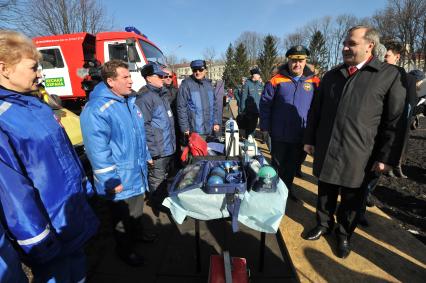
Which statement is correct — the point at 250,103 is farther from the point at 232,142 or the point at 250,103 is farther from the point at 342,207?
the point at 342,207

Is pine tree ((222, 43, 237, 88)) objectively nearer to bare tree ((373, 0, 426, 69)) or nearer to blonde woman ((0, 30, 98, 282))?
bare tree ((373, 0, 426, 69))

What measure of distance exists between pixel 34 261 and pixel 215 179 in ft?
3.83

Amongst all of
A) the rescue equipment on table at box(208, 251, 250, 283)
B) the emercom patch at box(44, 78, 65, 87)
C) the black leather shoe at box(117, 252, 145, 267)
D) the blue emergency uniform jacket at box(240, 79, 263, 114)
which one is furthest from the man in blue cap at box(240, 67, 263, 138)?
the emercom patch at box(44, 78, 65, 87)

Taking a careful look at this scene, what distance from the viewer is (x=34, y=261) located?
1.27 metres

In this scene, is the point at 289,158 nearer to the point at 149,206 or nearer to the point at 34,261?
the point at 149,206

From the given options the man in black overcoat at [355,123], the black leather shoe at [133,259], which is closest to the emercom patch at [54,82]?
the black leather shoe at [133,259]

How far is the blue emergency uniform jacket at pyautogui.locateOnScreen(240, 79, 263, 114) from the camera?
6.65 metres

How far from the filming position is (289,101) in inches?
122

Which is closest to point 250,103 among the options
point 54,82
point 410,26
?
point 54,82

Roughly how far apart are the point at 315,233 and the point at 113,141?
224 centimetres

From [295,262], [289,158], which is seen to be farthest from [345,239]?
[289,158]

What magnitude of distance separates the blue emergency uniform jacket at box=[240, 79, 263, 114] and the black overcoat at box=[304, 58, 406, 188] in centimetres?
412

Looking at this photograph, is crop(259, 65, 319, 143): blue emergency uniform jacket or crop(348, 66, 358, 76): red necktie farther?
crop(259, 65, 319, 143): blue emergency uniform jacket

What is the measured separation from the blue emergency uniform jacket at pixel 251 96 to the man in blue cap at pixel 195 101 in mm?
2755
